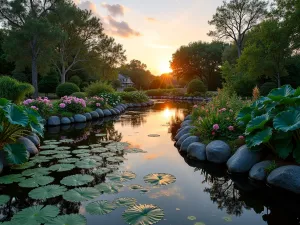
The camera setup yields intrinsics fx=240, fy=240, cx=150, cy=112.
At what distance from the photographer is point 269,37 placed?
17156 millimetres

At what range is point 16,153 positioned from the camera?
451 cm

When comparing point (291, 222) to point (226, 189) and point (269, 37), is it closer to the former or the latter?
point (226, 189)

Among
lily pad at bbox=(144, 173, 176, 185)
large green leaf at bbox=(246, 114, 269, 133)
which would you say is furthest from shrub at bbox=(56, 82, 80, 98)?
large green leaf at bbox=(246, 114, 269, 133)

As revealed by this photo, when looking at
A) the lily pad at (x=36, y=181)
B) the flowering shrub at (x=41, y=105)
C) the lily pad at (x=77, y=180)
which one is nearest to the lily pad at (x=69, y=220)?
the lily pad at (x=77, y=180)

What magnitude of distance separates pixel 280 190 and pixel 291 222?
956mm

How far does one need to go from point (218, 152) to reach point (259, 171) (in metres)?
1.07

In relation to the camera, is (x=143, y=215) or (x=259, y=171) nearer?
(x=143, y=215)

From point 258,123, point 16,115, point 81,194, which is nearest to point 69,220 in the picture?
point 81,194

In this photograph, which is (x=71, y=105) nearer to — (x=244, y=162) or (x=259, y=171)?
(x=244, y=162)

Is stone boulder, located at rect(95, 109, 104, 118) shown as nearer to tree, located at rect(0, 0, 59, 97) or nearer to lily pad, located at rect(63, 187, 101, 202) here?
lily pad, located at rect(63, 187, 101, 202)

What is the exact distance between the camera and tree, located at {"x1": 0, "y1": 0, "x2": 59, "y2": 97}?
2084 cm

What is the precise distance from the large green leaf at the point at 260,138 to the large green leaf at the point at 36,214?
3.38 metres

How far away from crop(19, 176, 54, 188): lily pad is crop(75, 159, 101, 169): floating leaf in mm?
727

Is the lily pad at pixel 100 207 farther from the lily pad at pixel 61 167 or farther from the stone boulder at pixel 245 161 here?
the stone boulder at pixel 245 161
